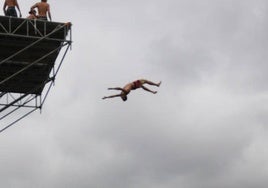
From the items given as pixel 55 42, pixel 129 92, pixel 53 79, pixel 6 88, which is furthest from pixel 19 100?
pixel 129 92

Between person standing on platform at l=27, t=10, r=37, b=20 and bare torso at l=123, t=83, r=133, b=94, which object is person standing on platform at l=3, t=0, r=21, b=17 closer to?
person standing on platform at l=27, t=10, r=37, b=20

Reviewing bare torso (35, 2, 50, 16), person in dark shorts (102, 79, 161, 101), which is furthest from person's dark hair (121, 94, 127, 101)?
bare torso (35, 2, 50, 16)

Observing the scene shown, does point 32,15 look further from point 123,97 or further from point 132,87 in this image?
point 123,97

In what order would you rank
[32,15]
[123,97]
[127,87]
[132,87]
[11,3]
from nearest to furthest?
1. [123,97]
2. [127,87]
3. [132,87]
4. [32,15]
5. [11,3]

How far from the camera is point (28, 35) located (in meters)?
32.2

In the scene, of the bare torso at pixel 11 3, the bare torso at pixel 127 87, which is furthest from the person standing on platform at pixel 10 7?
A: the bare torso at pixel 127 87

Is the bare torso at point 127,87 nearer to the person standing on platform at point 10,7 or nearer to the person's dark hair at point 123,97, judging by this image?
the person's dark hair at point 123,97

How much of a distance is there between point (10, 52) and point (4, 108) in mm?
4835

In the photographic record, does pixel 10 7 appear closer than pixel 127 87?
No

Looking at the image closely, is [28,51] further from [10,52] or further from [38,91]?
[38,91]

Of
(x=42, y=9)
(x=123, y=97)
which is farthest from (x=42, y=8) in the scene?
(x=123, y=97)

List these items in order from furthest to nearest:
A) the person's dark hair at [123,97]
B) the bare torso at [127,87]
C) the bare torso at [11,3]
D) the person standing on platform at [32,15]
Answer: the bare torso at [11,3] → the person standing on platform at [32,15] → the bare torso at [127,87] → the person's dark hair at [123,97]

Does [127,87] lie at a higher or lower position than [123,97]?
higher

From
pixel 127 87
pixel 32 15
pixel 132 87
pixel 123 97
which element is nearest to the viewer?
pixel 123 97
